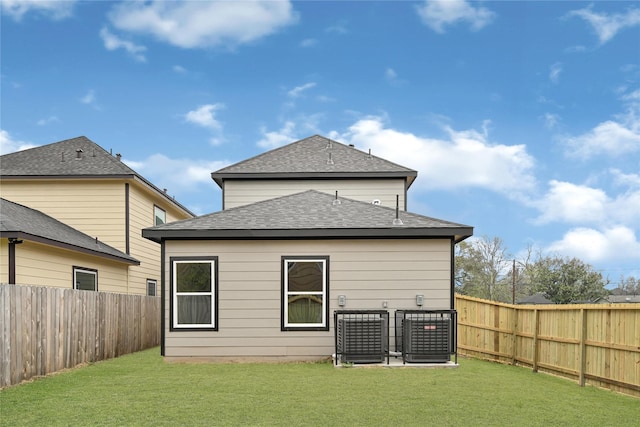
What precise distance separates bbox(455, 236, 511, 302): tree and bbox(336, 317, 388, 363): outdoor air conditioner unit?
3225cm

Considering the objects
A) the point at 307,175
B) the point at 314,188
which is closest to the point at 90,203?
the point at 307,175

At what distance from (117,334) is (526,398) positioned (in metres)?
9.15

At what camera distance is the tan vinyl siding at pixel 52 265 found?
39.4 feet

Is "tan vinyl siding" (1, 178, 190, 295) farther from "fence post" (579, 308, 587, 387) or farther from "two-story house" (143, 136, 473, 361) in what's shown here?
"fence post" (579, 308, 587, 387)

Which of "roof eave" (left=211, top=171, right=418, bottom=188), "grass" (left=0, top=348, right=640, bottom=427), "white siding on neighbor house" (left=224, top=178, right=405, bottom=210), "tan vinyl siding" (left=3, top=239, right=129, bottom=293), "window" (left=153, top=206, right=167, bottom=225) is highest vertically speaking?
"roof eave" (left=211, top=171, right=418, bottom=188)

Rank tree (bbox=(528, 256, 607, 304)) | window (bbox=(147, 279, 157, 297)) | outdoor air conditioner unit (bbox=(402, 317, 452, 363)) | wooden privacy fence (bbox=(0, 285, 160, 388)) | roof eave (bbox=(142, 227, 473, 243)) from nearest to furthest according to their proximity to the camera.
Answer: wooden privacy fence (bbox=(0, 285, 160, 388)) → outdoor air conditioner unit (bbox=(402, 317, 452, 363)) → roof eave (bbox=(142, 227, 473, 243)) → window (bbox=(147, 279, 157, 297)) → tree (bbox=(528, 256, 607, 304))

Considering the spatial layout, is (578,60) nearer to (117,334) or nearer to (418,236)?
(418,236)

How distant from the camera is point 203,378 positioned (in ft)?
30.6

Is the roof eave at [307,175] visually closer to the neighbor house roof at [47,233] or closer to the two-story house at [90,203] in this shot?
the two-story house at [90,203]

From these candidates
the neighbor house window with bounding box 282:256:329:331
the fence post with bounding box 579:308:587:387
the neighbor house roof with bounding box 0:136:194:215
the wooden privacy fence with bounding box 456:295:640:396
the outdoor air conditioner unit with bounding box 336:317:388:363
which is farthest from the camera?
the neighbor house roof with bounding box 0:136:194:215

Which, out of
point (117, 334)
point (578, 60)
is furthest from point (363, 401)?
point (578, 60)

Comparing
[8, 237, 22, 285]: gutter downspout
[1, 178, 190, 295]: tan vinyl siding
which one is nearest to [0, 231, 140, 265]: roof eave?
[8, 237, 22, 285]: gutter downspout

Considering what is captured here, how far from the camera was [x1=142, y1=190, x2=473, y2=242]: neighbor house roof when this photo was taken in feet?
37.2

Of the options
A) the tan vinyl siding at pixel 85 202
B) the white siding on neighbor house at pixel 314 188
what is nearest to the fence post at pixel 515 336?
the white siding on neighbor house at pixel 314 188
